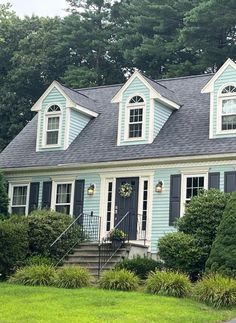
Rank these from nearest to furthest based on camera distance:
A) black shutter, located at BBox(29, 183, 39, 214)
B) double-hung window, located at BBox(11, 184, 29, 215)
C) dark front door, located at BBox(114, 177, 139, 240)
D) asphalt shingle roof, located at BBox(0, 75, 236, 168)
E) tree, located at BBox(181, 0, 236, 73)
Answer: asphalt shingle roof, located at BBox(0, 75, 236, 168) < dark front door, located at BBox(114, 177, 139, 240) < black shutter, located at BBox(29, 183, 39, 214) < double-hung window, located at BBox(11, 184, 29, 215) < tree, located at BBox(181, 0, 236, 73)

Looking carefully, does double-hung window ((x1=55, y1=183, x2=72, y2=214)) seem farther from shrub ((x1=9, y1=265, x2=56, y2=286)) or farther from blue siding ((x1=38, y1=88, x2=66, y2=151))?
shrub ((x1=9, y1=265, x2=56, y2=286))

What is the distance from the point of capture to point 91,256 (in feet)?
67.3

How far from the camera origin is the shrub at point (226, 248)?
15.8 m

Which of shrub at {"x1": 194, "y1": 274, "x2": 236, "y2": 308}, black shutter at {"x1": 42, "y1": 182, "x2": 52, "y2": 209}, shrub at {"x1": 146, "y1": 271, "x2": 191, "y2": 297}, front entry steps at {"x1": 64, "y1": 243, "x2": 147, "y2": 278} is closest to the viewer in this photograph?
shrub at {"x1": 194, "y1": 274, "x2": 236, "y2": 308}

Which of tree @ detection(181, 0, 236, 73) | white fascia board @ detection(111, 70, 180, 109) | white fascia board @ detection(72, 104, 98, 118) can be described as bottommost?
white fascia board @ detection(72, 104, 98, 118)

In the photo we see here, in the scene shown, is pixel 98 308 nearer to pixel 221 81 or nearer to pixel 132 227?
pixel 132 227

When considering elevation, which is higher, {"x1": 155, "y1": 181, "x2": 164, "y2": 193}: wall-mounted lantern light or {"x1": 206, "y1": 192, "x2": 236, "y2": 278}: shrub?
{"x1": 155, "y1": 181, "x2": 164, "y2": 193}: wall-mounted lantern light

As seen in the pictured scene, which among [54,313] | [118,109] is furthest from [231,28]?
[54,313]

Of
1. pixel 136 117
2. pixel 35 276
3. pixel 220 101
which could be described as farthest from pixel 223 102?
pixel 35 276

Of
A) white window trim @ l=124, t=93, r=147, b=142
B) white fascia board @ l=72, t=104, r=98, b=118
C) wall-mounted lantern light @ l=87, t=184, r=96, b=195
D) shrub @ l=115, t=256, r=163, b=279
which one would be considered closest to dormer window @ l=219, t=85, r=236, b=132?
white window trim @ l=124, t=93, r=147, b=142

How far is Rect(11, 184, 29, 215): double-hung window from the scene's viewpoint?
2518cm

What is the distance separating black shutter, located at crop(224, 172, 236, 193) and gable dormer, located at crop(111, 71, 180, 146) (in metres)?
3.44

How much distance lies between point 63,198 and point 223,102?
6.90 m

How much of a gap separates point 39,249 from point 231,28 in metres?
21.4
